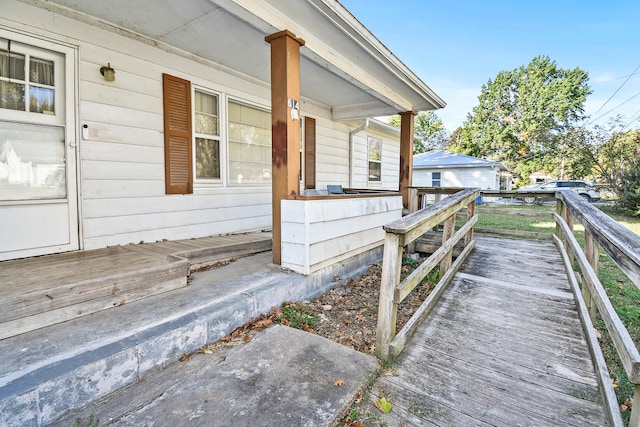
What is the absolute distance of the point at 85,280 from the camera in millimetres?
2170

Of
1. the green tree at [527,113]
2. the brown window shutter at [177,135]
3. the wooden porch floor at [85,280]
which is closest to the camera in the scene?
the wooden porch floor at [85,280]

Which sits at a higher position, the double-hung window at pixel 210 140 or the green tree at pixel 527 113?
the green tree at pixel 527 113

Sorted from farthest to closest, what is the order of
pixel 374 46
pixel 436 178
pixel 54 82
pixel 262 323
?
1. pixel 436 178
2. pixel 374 46
3. pixel 54 82
4. pixel 262 323

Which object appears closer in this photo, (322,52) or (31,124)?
(31,124)

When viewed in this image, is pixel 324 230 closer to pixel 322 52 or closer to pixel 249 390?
pixel 249 390

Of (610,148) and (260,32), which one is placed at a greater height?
(610,148)

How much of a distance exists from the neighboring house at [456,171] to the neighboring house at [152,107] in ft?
52.2

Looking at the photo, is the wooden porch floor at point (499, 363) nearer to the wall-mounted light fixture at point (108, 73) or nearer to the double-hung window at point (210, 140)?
the double-hung window at point (210, 140)

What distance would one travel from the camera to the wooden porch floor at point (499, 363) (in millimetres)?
1725

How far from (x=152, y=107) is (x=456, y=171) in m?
19.4

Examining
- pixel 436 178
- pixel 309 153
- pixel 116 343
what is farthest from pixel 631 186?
pixel 116 343

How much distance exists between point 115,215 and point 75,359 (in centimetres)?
228

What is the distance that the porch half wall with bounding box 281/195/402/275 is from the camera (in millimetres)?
3150

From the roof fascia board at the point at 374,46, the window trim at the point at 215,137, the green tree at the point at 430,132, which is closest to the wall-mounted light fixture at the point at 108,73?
the window trim at the point at 215,137
